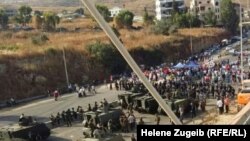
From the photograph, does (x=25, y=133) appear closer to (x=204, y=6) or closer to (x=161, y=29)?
(x=161, y=29)

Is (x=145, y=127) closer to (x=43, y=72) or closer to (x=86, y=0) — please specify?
(x=86, y=0)

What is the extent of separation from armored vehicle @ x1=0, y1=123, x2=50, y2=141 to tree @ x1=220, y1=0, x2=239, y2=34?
66.5 meters

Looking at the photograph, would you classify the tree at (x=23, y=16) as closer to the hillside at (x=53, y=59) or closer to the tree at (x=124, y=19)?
the tree at (x=124, y=19)

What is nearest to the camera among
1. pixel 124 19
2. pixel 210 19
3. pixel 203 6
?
pixel 124 19

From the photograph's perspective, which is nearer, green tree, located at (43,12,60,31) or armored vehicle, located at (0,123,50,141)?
armored vehicle, located at (0,123,50,141)

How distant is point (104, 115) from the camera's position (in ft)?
70.6

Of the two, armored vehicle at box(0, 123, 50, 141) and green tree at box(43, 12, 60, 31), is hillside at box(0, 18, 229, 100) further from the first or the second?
armored vehicle at box(0, 123, 50, 141)

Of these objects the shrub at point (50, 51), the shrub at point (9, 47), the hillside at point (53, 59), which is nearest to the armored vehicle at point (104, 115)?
the hillside at point (53, 59)

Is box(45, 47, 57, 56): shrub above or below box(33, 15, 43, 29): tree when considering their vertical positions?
below

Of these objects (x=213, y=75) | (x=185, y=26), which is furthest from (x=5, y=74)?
(x=185, y=26)

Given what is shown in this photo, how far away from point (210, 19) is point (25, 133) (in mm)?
68259

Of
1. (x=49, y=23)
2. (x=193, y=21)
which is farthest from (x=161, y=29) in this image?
(x=49, y=23)

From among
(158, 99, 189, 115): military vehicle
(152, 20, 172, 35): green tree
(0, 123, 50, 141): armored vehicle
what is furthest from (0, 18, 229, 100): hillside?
(158, 99, 189, 115): military vehicle

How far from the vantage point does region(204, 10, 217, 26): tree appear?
274ft
